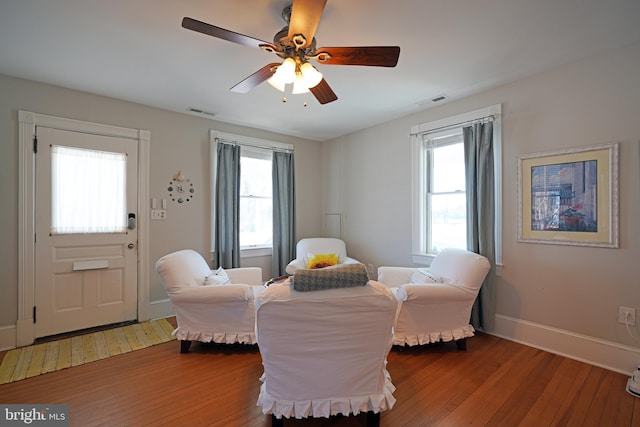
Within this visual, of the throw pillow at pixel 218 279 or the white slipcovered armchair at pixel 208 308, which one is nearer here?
the white slipcovered armchair at pixel 208 308

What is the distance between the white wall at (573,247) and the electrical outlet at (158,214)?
11.3 feet

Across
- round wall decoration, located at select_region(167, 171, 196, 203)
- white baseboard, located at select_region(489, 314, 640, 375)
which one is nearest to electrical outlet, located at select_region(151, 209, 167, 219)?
round wall decoration, located at select_region(167, 171, 196, 203)

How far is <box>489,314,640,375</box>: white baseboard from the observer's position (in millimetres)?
2193

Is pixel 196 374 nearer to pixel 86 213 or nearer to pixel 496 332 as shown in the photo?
pixel 86 213

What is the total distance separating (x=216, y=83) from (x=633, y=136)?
3.56 m

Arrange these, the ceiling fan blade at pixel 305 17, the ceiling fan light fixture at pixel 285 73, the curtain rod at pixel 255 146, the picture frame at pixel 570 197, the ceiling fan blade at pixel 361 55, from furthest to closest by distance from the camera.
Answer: the curtain rod at pixel 255 146 → the picture frame at pixel 570 197 → the ceiling fan light fixture at pixel 285 73 → the ceiling fan blade at pixel 361 55 → the ceiling fan blade at pixel 305 17

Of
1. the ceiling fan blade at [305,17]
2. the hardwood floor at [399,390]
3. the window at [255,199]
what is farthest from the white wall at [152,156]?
the ceiling fan blade at [305,17]

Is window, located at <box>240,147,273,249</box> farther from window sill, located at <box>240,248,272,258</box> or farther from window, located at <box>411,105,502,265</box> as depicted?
window, located at <box>411,105,502,265</box>

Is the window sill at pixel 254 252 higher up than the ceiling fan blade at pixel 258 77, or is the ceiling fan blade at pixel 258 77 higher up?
the ceiling fan blade at pixel 258 77

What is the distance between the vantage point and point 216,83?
279cm

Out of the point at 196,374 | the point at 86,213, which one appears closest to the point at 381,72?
the point at 196,374

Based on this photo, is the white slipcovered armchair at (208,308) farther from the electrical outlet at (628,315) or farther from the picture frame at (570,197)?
the electrical outlet at (628,315)

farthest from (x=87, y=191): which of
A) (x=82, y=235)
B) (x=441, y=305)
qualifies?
(x=441, y=305)

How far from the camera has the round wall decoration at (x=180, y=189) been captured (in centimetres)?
349
